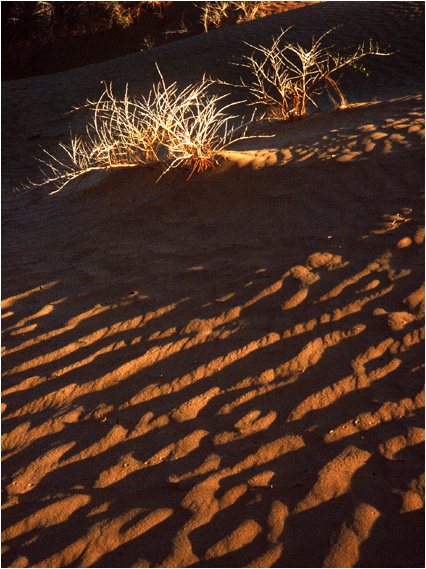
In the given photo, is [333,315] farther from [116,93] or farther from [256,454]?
[116,93]

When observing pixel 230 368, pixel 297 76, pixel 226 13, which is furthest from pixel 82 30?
pixel 230 368

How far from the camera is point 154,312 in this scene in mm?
3457

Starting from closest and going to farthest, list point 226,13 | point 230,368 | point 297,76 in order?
→ 1. point 230,368
2. point 297,76
3. point 226,13

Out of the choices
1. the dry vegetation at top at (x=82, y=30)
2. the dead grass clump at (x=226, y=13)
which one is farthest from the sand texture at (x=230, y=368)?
the dry vegetation at top at (x=82, y=30)

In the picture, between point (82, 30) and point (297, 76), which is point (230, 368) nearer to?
point (297, 76)

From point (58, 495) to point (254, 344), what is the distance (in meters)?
1.36

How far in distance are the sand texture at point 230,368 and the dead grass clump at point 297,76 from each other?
1.72 metres

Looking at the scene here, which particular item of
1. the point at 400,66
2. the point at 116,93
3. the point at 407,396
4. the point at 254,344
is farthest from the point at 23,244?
the point at 400,66

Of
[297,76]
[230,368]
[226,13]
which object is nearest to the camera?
[230,368]

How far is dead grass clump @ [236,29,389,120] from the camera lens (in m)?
6.67

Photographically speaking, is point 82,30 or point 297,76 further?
point 82,30

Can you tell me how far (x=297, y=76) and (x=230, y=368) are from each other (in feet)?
17.7

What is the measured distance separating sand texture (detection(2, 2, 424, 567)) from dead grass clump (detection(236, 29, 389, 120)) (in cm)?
172

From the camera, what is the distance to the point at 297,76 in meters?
6.87
